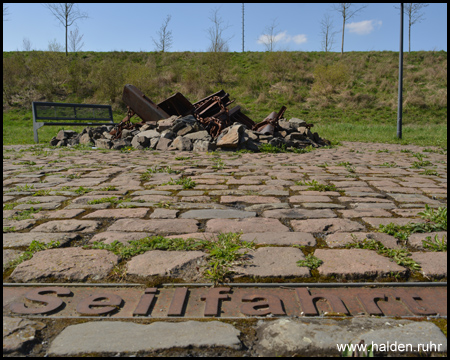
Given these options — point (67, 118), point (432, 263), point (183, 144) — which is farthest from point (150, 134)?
point (432, 263)

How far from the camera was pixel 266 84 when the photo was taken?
1201 inches

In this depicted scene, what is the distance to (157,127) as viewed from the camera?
10562mm

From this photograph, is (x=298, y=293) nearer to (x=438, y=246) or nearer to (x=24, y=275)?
(x=438, y=246)

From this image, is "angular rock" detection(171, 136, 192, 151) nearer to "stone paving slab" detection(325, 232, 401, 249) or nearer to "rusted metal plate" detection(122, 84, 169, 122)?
"rusted metal plate" detection(122, 84, 169, 122)

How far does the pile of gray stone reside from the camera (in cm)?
948

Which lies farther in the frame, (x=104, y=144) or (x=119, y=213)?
(x=104, y=144)

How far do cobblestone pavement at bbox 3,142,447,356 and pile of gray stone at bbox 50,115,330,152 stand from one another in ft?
10.5

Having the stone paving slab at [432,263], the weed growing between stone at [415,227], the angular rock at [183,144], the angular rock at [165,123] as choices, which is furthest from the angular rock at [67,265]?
the angular rock at [165,123]

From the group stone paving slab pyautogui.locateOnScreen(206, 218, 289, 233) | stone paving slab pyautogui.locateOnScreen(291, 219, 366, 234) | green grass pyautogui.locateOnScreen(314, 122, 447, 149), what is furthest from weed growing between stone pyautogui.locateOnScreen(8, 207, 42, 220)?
green grass pyautogui.locateOnScreen(314, 122, 447, 149)

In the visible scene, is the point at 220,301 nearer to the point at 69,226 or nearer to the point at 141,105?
the point at 69,226

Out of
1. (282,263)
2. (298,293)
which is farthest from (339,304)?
(282,263)

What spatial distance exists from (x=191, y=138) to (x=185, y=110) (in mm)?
1740

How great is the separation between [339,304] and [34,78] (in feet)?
107

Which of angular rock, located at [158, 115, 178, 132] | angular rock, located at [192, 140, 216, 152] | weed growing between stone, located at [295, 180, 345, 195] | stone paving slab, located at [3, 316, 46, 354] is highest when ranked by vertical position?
angular rock, located at [158, 115, 178, 132]
